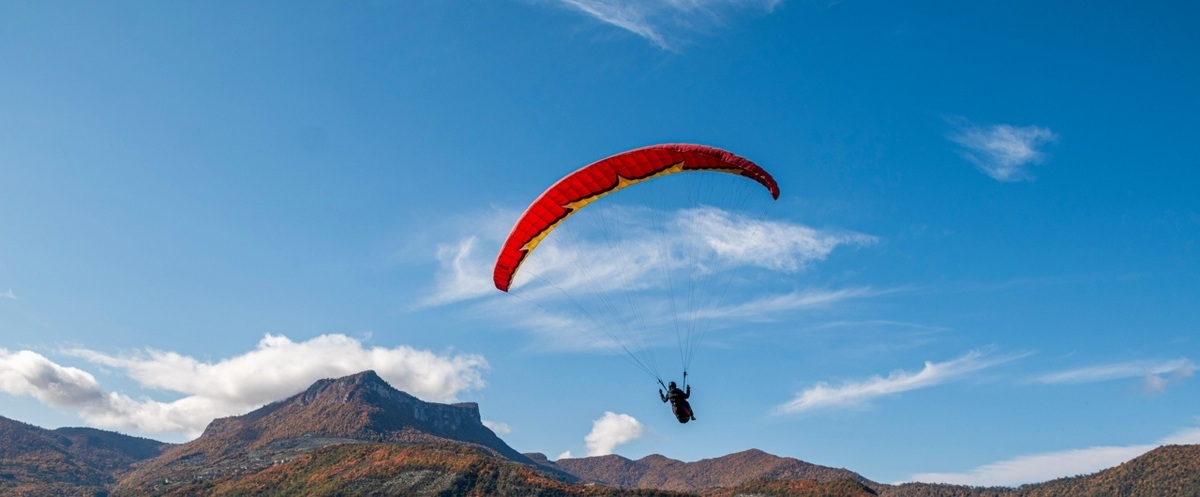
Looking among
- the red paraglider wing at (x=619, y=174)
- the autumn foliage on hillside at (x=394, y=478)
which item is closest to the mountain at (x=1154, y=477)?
the autumn foliage on hillside at (x=394, y=478)

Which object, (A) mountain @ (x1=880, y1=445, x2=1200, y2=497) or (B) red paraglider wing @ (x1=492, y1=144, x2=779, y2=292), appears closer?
(B) red paraglider wing @ (x1=492, y1=144, x2=779, y2=292)

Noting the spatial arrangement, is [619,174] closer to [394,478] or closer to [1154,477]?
[394,478]

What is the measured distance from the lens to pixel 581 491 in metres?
150

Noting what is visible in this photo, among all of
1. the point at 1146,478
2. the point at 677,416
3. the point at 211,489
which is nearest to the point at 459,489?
the point at 211,489

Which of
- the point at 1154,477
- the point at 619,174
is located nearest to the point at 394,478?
the point at 619,174

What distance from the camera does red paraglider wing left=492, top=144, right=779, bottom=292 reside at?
27.7m

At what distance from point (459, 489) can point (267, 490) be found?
49.1 m

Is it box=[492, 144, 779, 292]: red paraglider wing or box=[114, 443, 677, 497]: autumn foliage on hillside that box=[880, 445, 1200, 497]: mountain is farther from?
box=[492, 144, 779, 292]: red paraglider wing

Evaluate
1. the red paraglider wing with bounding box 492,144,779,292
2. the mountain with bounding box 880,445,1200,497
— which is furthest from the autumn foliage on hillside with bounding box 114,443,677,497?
the red paraglider wing with bounding box 492,144,779,292

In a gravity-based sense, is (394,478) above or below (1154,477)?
below

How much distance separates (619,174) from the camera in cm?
2830

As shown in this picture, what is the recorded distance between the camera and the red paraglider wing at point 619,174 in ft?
90.8

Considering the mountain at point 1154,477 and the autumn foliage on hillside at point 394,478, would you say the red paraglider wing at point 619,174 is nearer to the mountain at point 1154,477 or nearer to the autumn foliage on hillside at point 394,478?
the autumn foliage on hillside at point 394,478

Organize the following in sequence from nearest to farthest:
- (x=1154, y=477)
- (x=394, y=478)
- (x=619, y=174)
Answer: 1. (x=619, y=174)
2. (x=394, y=478)
3. (x=1154, y=477)
